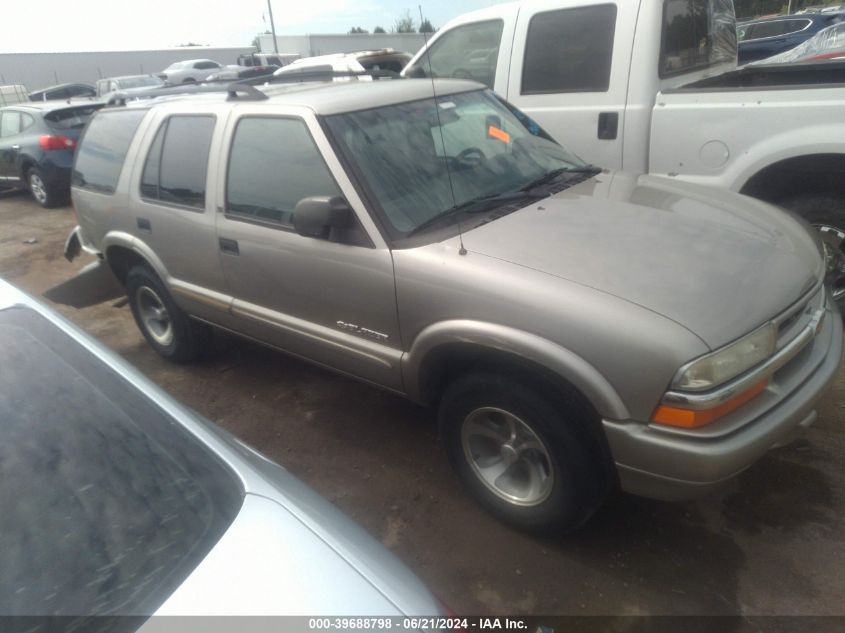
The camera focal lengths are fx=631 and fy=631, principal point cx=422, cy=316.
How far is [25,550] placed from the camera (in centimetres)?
125

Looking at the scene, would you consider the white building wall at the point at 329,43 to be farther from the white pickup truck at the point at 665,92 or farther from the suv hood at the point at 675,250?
the suv hood at the point at 675,250

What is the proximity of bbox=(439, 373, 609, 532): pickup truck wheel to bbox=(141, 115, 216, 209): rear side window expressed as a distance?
6.55ft

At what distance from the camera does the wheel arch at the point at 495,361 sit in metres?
2.13

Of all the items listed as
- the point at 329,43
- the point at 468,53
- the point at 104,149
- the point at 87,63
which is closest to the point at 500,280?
the point at 104,149

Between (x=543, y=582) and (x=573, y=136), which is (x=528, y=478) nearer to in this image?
(x=543, y=582)

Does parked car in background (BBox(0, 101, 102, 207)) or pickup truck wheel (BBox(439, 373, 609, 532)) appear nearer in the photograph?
pickup truck wheel (BBox(439, 373, 609, 532))

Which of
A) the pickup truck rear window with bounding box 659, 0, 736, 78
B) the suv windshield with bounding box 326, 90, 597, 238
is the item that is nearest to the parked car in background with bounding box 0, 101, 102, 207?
the suv windshield with bounding box 326, 90, 597, 238

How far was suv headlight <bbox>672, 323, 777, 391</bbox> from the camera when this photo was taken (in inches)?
78.7

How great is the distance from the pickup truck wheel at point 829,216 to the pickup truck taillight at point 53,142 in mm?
9938

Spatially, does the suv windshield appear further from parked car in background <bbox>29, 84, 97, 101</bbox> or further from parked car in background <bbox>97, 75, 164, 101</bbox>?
parked car in background <bbox>29, 84, 97, 101</bbox>

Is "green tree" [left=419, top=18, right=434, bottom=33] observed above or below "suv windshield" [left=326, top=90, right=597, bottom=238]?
above

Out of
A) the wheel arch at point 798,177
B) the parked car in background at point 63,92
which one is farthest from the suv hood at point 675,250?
the parked car in background at point 63,92

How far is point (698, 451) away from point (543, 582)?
2.78ft

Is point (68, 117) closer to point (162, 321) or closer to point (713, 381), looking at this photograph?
point (162, 321)
